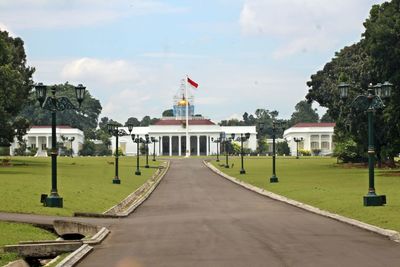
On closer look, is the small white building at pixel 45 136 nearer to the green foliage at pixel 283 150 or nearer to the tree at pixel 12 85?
the green foliage at pixel 283 150

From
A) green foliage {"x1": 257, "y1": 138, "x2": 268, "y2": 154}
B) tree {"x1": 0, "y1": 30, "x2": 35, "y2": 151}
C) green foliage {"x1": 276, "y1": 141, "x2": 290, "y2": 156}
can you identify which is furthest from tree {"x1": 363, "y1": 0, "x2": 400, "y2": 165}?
green foliage {"x1": 257, "y1": 138, "x2": 268, "y2": 154}

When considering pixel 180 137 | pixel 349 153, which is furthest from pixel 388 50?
pixel 180 137

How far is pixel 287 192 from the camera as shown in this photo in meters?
39.8

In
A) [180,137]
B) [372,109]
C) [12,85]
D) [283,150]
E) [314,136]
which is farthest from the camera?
[314,136]

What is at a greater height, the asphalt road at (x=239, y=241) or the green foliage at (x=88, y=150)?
the green foliage at (x=88, y=150)

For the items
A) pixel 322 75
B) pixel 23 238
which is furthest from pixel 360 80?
pixel 23 238

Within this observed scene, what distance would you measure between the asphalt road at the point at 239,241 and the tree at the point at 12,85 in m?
35.7

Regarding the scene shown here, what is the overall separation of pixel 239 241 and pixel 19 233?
6.00 metres

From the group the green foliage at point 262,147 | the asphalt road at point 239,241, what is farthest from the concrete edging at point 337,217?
the green foliage at point 262,147

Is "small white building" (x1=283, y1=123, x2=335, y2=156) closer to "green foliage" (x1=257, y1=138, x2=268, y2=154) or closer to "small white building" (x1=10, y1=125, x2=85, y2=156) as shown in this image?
"green foliage" (x1=257, y1=138, x2=268, y2=154)

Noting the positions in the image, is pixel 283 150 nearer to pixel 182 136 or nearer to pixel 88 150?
pixel 182 136

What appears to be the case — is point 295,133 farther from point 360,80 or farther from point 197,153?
point 360,80

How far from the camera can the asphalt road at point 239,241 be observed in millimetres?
14453

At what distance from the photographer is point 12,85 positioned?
62.1 metres
